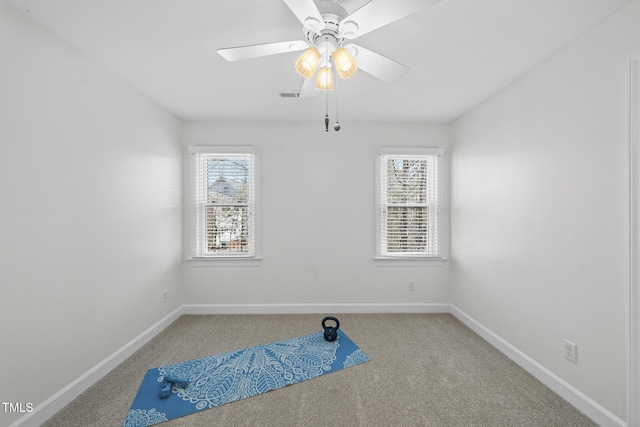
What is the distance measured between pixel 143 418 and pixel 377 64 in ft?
8.76

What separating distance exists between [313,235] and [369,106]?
1711 mm

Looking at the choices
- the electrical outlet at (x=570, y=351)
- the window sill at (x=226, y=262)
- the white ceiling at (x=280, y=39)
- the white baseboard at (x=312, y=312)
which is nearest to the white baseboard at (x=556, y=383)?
the white baseboard at (x=312, y=312)

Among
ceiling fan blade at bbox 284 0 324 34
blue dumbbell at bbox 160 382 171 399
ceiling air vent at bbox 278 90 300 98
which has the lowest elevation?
blue dumbbell at bbox 160 382 171 399

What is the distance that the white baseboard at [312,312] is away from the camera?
186 cm

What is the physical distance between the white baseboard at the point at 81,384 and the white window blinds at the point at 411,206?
9.44ft

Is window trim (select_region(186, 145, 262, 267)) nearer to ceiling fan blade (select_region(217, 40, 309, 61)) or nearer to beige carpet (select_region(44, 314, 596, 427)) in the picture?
beige carpet (select_region(44, 314, 596, 427))

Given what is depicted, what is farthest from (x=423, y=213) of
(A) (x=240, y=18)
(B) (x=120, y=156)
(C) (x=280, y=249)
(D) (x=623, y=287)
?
(B) (x=120, y=156)

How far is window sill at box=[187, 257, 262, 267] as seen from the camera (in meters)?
3.79

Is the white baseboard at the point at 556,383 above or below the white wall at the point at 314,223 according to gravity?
below

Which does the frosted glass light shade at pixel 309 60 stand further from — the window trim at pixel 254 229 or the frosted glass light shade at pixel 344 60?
the window trim at pixel 254 229

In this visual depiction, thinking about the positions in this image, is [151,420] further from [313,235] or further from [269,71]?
[269,71]

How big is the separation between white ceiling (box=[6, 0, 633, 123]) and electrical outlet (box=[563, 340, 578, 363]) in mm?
2131

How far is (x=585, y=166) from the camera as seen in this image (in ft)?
6.46

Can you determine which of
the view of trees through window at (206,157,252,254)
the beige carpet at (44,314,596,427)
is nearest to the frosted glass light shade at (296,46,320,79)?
the beige carpet at (44,314,596,427)
